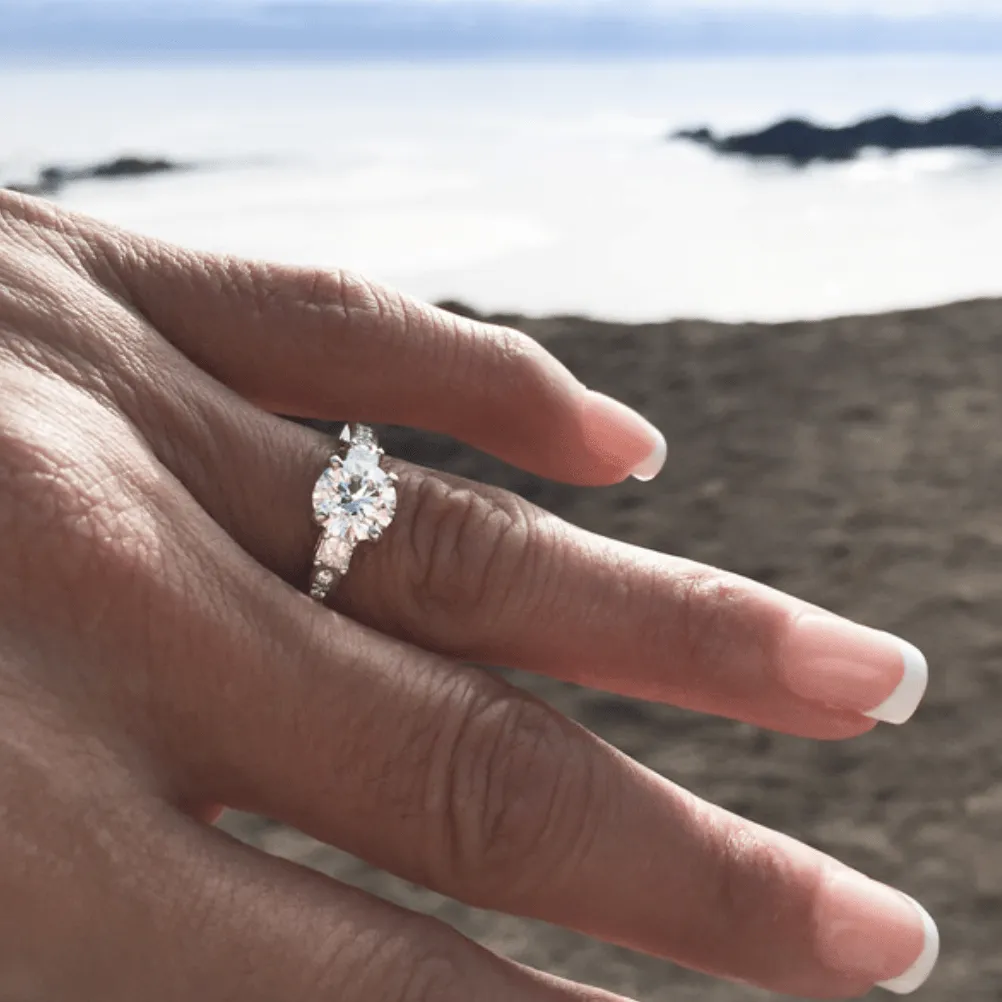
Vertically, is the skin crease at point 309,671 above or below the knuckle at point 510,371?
below

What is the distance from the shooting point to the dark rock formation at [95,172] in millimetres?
1518

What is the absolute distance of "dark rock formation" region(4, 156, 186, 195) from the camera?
1518mm

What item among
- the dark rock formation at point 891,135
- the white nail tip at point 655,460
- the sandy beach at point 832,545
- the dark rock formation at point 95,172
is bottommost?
the sandy beach at point 832,545

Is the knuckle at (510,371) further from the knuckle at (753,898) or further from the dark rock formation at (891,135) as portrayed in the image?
the dark rock formation at (891,135)

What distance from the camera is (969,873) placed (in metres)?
0.69

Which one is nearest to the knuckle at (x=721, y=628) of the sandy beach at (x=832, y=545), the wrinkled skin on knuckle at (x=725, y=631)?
the wrinkled skin on knuckle at (x=725, y=631)

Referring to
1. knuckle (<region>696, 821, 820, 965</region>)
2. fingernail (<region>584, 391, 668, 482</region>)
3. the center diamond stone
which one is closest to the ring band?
the center diamond stone

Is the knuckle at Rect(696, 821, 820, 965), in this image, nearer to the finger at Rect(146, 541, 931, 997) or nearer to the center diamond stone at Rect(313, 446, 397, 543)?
the finger at Rect(146, 541, 931, 997)

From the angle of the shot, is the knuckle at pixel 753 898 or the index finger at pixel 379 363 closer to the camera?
the knuckle at pixel 753 898

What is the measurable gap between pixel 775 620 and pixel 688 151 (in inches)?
54.4

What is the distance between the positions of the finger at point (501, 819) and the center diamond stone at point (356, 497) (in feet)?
0.18

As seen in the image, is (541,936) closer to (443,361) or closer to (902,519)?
(443,361)

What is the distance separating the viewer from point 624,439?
0.60 metres

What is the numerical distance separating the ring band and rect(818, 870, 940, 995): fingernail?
0.86ft
